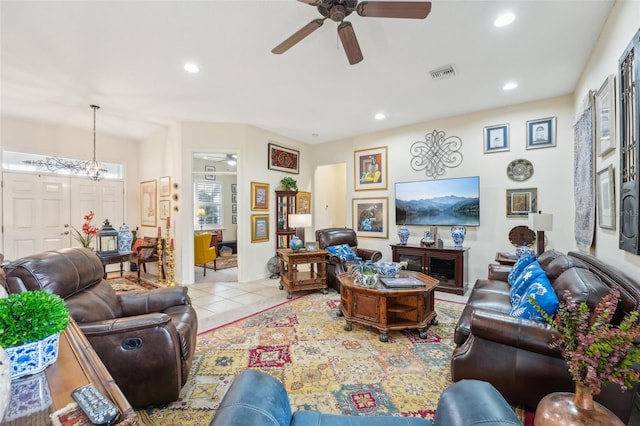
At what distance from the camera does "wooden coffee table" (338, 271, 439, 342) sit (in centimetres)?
275

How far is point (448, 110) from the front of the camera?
4469 millimetres

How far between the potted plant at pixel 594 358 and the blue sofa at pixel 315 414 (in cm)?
52

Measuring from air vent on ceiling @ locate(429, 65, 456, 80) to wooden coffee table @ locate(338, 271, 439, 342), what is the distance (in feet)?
7.99

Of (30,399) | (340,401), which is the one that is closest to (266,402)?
(30,399)

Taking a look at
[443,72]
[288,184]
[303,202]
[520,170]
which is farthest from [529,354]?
[303,202]

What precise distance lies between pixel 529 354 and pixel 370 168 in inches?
171

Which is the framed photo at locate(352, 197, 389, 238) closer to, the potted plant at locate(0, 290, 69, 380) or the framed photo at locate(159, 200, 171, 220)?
the framed photo at locate(159, 200, 171, 220)

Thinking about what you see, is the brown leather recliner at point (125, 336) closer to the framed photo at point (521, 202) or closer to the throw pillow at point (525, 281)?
the throw pillow at point (525, 281)

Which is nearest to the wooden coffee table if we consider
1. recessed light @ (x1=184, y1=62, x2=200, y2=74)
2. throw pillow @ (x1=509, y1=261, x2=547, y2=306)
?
throw pillow @ (x1=509, y1=261, x2=547, y2=306)

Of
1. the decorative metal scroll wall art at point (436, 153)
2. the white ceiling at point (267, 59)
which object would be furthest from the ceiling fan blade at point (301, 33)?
the decorative metal scroll wall art at point (436, 153)

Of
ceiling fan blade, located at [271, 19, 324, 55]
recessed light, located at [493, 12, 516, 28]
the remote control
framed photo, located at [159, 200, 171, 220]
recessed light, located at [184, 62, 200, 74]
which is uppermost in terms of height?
recessed light, located at [184, 62, 200, 74]

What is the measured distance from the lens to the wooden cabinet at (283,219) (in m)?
5.70

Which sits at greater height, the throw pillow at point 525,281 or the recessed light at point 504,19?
the recessed light at point 504,19

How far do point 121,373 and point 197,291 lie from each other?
2.99 metres
